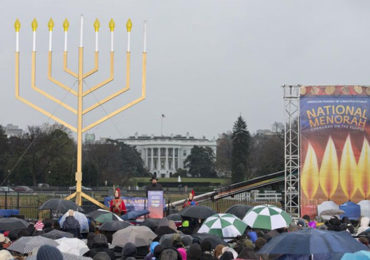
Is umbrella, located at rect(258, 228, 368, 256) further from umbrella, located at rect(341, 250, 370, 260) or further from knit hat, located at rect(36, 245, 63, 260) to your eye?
knit hat, located at rect(36, 245, 63, 260)

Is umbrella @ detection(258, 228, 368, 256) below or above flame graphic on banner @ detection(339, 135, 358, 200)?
below

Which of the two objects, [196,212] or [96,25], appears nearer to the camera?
[196,212]

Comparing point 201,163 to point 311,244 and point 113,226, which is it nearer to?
point 113,226

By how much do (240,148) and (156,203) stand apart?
4629 cm

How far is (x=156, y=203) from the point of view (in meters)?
19.3

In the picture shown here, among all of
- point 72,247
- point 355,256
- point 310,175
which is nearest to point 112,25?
point 310,175

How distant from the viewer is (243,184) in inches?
1212

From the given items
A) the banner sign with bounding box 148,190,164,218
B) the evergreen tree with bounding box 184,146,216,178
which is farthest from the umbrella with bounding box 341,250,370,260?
the evergreen tree with bounding box 184,146,216,178

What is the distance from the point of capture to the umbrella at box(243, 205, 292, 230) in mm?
13430

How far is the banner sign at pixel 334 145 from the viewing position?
75.9ft

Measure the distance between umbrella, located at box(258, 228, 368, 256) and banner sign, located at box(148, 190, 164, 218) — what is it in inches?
476

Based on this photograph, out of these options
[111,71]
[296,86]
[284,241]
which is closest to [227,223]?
[284,241]

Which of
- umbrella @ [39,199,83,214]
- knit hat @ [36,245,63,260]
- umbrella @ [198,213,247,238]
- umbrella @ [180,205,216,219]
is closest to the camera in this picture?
knit hat @ [36,245,63,260]

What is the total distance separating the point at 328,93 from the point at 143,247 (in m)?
12.9
